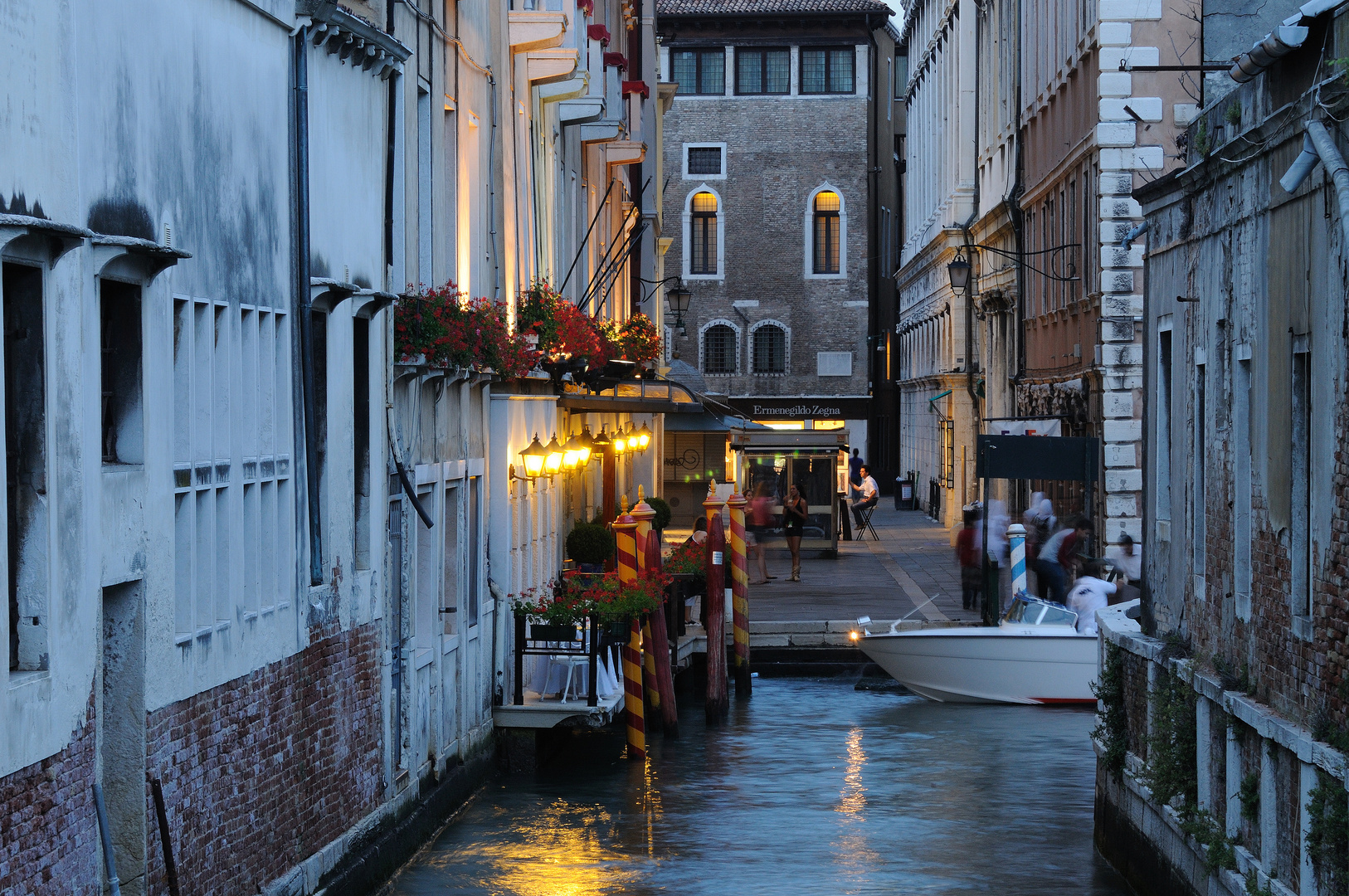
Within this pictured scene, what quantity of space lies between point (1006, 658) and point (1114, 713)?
8672 mm

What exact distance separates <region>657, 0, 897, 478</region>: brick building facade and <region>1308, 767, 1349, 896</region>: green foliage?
51.7m

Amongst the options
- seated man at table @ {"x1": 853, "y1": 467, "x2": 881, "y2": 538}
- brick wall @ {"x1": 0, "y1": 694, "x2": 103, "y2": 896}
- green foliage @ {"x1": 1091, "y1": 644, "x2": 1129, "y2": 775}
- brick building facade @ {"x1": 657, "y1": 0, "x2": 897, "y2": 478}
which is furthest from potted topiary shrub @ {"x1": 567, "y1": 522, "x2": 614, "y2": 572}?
brick building facade @ {"x1": 657, "y1": 0, "x2": 897, "y2": 478}

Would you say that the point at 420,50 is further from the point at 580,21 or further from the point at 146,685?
the point at 580,21

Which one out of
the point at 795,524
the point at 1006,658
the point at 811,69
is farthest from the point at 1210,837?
the point at 811,69

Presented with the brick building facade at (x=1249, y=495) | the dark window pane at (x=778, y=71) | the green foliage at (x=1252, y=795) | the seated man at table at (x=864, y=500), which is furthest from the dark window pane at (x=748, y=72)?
the green foliage at (x=1252, y=795)

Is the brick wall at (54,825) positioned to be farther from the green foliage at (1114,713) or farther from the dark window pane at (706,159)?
the dark window pane at (706,159)

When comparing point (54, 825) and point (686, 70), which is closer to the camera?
point (54, 825)

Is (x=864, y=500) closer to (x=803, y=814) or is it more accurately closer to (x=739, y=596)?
(x=739, y=596)

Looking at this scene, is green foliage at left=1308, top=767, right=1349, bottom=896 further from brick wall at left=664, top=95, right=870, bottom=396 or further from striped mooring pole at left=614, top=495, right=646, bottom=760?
brick wall at left=664, top=95, right=870, bottom=396

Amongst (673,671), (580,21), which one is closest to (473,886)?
(673,671)

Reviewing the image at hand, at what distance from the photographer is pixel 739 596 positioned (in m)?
22.5

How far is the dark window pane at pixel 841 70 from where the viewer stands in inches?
2363

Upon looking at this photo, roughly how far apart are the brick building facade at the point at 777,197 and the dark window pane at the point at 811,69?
4 centimetres

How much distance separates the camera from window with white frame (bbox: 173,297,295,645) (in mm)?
8594
